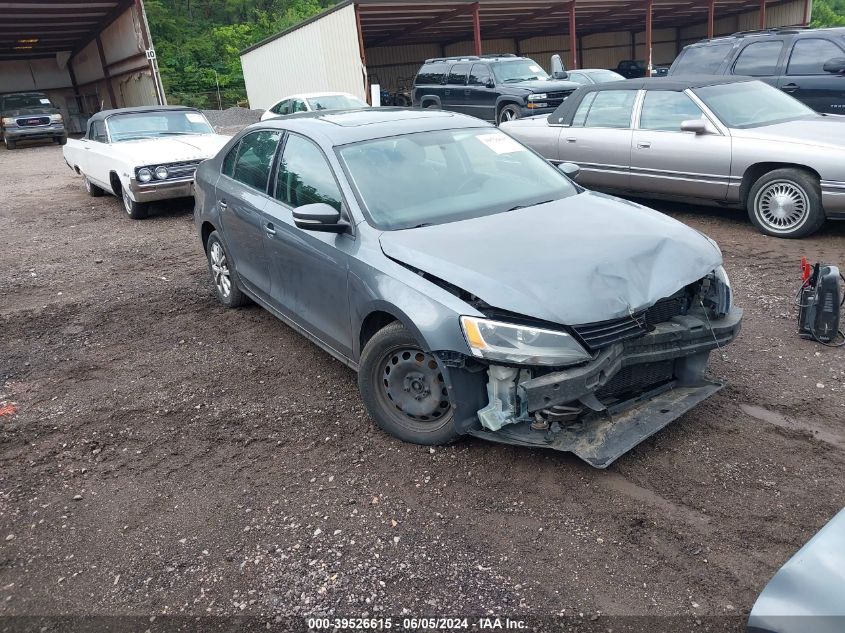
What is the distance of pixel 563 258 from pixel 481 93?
13.5 meters

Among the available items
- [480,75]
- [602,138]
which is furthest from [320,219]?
[480,75]

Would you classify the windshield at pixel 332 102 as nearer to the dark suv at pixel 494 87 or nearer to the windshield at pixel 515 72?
the dark suv at pixel 494 87

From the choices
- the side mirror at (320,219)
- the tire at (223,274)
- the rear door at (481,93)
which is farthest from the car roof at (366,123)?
the rear door at (481,93)

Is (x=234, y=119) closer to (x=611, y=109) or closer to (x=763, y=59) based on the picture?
(x=763, y=59)

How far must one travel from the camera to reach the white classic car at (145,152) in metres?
9.43

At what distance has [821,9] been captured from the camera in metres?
54.2

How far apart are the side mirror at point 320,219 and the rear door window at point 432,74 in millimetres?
14616

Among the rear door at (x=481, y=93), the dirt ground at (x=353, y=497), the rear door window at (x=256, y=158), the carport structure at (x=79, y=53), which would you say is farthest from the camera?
the carport structure at (x=79, y=53)

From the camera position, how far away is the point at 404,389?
3.64 metres

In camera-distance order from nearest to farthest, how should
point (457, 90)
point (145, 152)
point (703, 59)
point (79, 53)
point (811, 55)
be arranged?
point (145, 152)
point (811, 55)
point (703, 59)
point (457, 90)
point (79, 53)

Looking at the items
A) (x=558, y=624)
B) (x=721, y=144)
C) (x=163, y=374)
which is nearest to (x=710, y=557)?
(x=558, y=624)

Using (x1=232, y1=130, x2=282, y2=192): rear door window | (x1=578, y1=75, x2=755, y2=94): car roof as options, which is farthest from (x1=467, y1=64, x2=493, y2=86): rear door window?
(x1=232, y1=130, x2=282, y2=192): rear door window

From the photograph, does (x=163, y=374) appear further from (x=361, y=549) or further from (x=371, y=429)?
(x=361, y=549)

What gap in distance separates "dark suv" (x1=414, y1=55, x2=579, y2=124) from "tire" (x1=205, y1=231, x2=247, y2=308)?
10.3 metres
